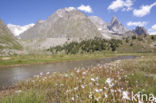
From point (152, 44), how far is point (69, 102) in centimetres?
15302

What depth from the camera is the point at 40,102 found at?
4641 millimetres

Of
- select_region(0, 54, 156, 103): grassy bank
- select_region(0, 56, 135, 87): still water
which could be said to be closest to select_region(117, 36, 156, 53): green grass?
select_region(0, 56, 135, 87): still water

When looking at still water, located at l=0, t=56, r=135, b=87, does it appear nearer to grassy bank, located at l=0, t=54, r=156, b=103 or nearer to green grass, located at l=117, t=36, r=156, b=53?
grassy bank, located at l=0, t=54, r=156, b=103

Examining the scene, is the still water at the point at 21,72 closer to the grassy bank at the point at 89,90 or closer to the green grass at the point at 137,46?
the grassy bank at the point at 89,90

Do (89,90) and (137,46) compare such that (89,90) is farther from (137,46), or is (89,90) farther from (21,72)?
(137,46)

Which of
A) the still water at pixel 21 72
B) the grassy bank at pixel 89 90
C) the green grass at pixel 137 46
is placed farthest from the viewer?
the green grass at pixel 137 46

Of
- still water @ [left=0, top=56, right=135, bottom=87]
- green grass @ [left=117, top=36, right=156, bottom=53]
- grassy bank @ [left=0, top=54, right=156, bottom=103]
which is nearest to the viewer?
grassy bank @ [left=0, top=54, right=156, bottom=103]

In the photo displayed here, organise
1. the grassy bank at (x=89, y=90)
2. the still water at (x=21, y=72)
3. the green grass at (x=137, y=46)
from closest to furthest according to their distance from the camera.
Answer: the grassy bank at (x=89, y=90), the still water at (x=21, y=72), the green grass at (x=137, y=46)

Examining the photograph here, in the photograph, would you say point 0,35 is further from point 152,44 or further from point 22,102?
point 22,102

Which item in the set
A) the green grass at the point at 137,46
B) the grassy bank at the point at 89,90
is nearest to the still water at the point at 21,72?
the grassy bank at the point at 89,90

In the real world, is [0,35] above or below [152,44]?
above

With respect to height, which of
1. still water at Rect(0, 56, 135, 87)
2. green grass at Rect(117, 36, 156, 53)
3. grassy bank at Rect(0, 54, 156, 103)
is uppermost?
green grass at Rect(117, 36, 156, 53)

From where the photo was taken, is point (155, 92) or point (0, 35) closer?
point (155, 92)

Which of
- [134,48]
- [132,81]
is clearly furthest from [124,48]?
[132,81]
